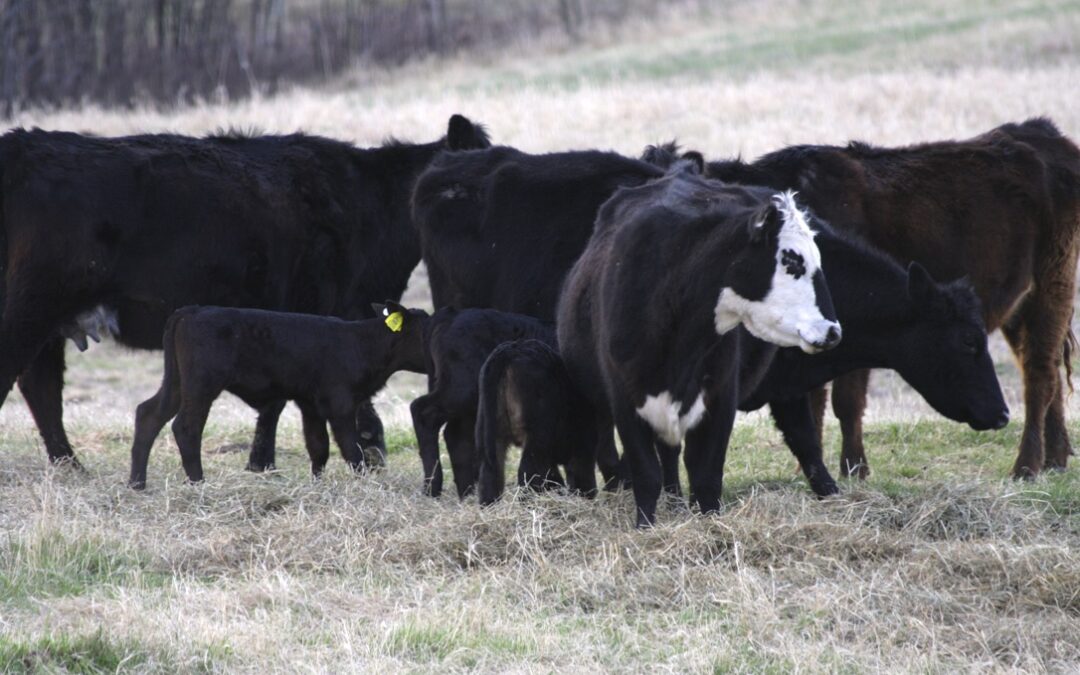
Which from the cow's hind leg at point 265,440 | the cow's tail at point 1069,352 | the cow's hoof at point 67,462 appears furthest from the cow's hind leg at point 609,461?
the cow's tail at point 1069,352

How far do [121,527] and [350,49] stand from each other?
3514 centimetres

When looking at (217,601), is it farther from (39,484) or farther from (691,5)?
(691,5)

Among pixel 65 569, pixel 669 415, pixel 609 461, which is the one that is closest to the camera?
pixel 65 569

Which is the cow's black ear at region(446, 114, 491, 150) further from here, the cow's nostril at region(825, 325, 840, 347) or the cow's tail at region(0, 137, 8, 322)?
the cow's nostril at region(825, 325, 840, 347)

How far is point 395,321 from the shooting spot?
8.56m

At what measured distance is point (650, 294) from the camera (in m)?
6.82

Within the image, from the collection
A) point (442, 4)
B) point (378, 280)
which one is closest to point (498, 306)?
point (378, 280)

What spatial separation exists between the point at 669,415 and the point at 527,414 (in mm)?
925

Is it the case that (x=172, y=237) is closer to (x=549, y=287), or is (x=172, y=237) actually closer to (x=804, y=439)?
(x=549, y=287)

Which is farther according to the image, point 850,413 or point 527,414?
point 850,413

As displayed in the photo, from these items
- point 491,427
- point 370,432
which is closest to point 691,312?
point 491,427

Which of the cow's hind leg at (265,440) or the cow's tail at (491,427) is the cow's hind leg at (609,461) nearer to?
the cow's tail at (491,427)

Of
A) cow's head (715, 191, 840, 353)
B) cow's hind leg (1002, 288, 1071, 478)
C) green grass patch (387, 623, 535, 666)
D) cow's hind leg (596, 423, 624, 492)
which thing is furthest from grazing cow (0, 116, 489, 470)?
cow's hind leg (1002, 288, 1071, 478)

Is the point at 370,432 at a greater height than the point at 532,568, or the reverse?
the point at 532,568
